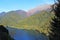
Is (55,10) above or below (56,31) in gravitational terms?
above

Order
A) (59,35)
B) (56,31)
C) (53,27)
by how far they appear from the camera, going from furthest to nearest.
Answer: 1. (53,27)
2. (56,31)
3. (59,35)

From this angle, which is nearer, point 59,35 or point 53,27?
point 59,35

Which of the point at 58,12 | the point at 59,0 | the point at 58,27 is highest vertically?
the point at 59,0

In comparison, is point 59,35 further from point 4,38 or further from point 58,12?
point 4,38

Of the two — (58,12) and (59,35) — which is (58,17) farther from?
(59,35)

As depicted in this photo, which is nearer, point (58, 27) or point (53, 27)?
point (58, 27)

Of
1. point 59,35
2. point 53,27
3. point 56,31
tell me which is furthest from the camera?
point 53,27

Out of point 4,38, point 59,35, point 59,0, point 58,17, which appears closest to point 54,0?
point 59,0

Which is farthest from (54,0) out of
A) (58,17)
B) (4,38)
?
(4,38)

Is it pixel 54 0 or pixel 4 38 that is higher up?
pixel 54 0
